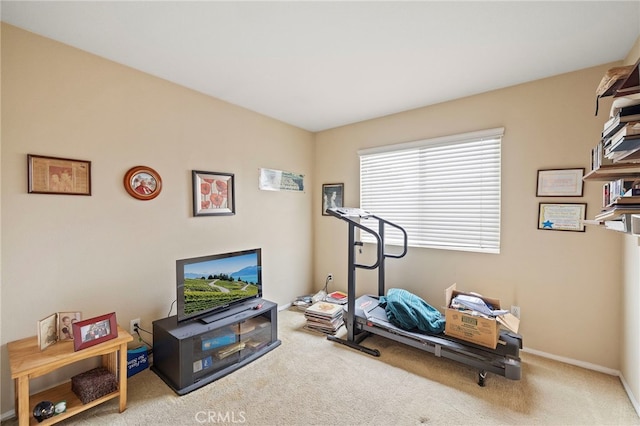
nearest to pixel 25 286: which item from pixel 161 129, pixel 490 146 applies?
pixel 161 129

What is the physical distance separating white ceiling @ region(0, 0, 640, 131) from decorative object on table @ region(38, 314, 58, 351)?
1.95 m

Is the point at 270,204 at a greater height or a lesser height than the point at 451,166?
lesser

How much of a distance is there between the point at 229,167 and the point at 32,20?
169cm

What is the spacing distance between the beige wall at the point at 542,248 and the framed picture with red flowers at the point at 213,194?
226cm

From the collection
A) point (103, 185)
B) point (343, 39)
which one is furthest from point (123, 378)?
point (343, 39)

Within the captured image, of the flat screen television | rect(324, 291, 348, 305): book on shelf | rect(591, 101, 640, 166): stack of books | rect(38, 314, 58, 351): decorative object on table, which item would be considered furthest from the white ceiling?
rect(324, 291, 348, 305): book on shelf

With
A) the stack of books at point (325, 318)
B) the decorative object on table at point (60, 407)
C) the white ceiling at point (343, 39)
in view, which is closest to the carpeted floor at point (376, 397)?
the decorative object on table at point (60, 407)

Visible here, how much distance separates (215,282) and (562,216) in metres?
3.19

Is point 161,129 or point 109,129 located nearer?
point 109,129

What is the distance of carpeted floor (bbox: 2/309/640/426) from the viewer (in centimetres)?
173

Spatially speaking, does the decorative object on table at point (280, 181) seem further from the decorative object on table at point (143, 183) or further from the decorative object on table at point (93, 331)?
the decorative object on table at point (93, 331)

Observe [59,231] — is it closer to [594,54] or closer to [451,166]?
[451,166]

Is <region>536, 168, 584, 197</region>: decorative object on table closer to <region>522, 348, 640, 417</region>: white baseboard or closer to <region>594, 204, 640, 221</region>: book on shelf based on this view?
<region>594, 204, 640, 221</region>: book on shelf

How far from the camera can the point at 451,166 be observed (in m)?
2.90
